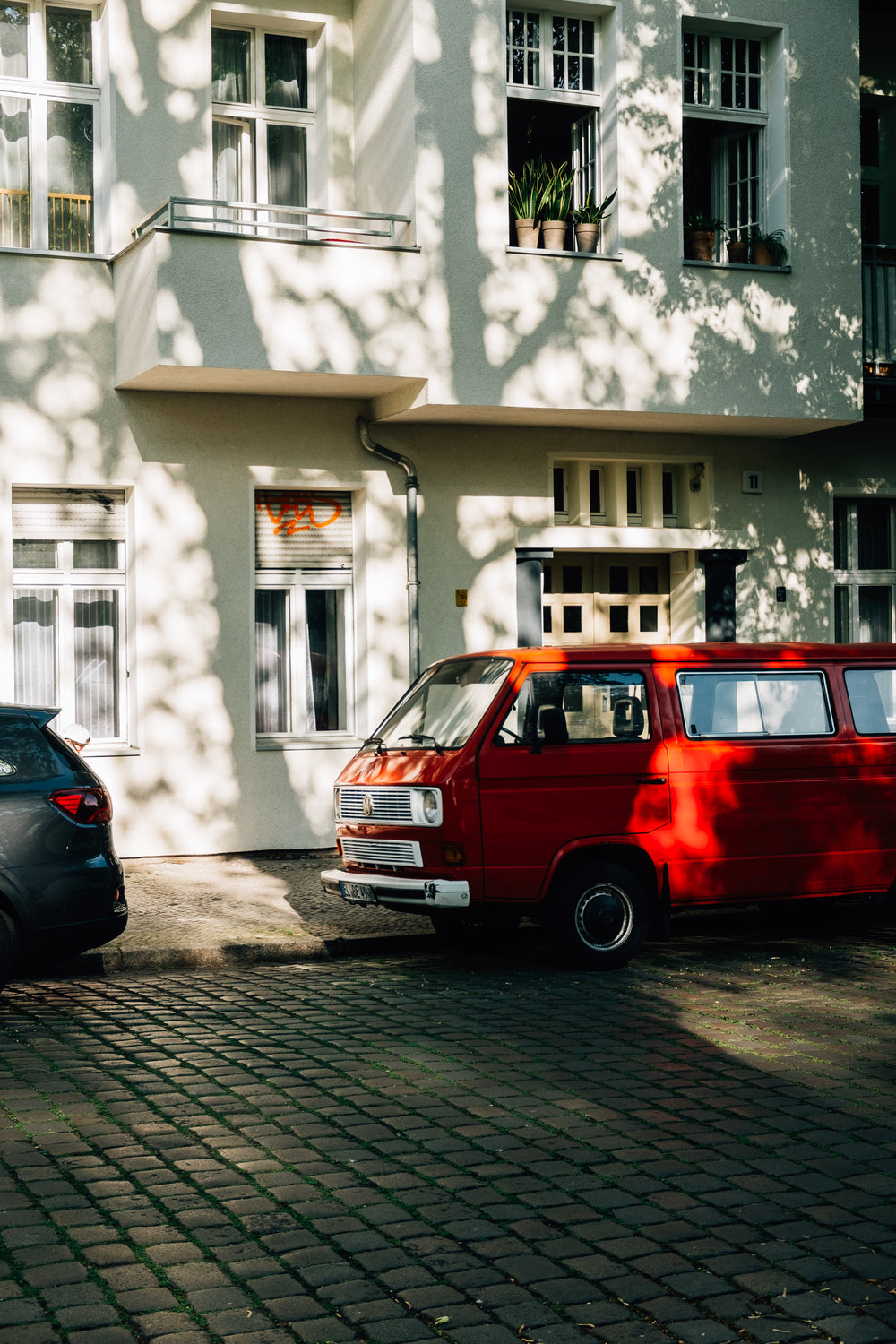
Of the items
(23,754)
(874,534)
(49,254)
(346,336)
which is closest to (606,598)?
(874,534)

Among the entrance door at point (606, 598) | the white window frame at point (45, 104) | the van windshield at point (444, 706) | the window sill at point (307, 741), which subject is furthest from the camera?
the entrance door at point (606, 598)

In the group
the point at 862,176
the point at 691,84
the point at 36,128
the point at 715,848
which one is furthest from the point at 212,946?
the point at 862,176

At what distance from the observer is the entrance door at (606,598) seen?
53.5 ft

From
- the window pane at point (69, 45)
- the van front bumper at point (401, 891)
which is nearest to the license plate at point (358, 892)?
the van front bumper at point (401, 891)

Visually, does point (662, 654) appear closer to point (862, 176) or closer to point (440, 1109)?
point (440, 1109)

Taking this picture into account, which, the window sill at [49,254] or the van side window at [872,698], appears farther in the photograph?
the window sill at [49,254]

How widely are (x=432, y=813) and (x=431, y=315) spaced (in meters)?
6.14

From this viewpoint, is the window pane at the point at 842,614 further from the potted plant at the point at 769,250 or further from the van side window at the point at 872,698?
the van side window at the point at 872,698

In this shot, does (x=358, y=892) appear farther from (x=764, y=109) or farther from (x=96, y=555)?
(x=764, y=109)

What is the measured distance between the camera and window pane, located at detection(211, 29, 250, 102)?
14.9 meters

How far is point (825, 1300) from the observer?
14.3ft

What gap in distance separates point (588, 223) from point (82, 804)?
8668 millimetres

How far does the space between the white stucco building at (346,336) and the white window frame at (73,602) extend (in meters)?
0.04

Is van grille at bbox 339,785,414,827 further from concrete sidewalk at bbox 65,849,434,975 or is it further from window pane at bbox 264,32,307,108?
window pane at bbox 264,32,307,108
